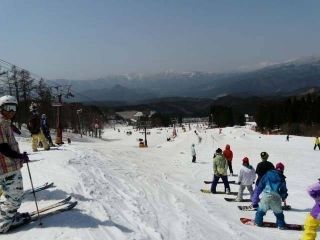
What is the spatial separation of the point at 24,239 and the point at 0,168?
4.50ft

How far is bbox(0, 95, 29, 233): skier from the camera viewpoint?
304 inches

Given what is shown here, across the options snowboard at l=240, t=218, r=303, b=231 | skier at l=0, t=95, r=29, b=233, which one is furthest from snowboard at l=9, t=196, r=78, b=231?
snowboard at l=240, t=218, r=303, b=231

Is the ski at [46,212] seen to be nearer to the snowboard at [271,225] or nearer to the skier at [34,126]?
the snowboard at [271,225]

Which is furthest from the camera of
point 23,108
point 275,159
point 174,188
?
point 23,108

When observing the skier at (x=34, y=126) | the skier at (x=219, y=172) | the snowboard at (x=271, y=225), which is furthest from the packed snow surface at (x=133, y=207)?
the skier at (x=34, y=126)

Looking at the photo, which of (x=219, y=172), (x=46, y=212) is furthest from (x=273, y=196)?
(x=46, y=212)

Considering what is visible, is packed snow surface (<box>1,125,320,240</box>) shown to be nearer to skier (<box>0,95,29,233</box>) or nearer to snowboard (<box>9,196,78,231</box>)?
snowboard (<box>9,196,78,231</box>)

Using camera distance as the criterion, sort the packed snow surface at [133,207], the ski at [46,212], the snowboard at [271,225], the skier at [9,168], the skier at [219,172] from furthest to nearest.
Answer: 1. the skier at [219,172]
2. the snowboard at [271,225]
3. the packed snow surface at [133,207]
4. the ski at [46,212]
5. the skier at [9,168]

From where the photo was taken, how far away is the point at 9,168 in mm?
7758

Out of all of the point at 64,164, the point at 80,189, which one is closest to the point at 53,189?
the point at 80,189

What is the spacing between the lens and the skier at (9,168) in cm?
771

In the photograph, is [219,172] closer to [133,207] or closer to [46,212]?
[133,207]

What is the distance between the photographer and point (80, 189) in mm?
12430

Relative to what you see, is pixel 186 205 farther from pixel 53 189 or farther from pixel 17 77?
pixel 17 77
